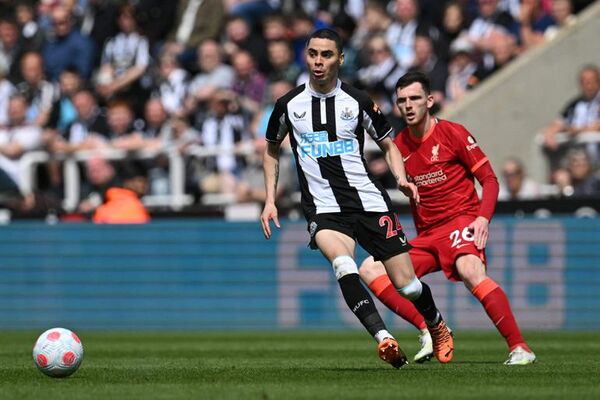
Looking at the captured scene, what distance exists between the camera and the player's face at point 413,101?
405 inches

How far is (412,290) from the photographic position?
32.6ft

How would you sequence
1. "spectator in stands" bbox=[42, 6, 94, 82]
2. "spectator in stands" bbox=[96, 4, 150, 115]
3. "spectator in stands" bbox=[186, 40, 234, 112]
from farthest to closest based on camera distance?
"spectator in stands" bbox=[42, 6, 94, 82], "spectator in stands" bbox=[96, 4, 150, 115], "spectator in stands" bbox=[186, 40, 234, 112]

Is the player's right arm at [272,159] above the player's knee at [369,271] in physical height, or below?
above

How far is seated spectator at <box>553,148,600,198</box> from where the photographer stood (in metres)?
16.0

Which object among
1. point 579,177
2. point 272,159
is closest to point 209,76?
point 579,177

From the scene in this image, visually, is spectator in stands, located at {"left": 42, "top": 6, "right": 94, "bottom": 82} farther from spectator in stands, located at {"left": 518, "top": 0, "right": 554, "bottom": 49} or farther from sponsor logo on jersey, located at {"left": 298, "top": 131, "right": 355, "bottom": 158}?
sponsor logo on jersey, located at {"left": 298, "top": 131, "right": 355, "bottom": 158}

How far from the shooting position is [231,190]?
1761 cm

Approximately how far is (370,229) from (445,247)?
99 centimetres

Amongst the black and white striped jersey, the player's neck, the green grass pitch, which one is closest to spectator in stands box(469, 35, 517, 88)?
the green grass pitch

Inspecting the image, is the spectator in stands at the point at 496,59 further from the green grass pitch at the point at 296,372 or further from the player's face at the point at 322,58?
the player's face at the point at 322,58

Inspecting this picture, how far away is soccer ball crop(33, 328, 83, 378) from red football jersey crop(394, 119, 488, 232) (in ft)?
9.45

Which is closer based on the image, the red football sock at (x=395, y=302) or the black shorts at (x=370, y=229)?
the black shorts at (x=370, y=229)

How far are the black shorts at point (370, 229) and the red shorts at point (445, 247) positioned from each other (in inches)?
27.5

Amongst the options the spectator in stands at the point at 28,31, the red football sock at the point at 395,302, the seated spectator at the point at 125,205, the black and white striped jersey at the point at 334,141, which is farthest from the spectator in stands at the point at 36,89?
the black and white striped jersey at the point at 334,141
